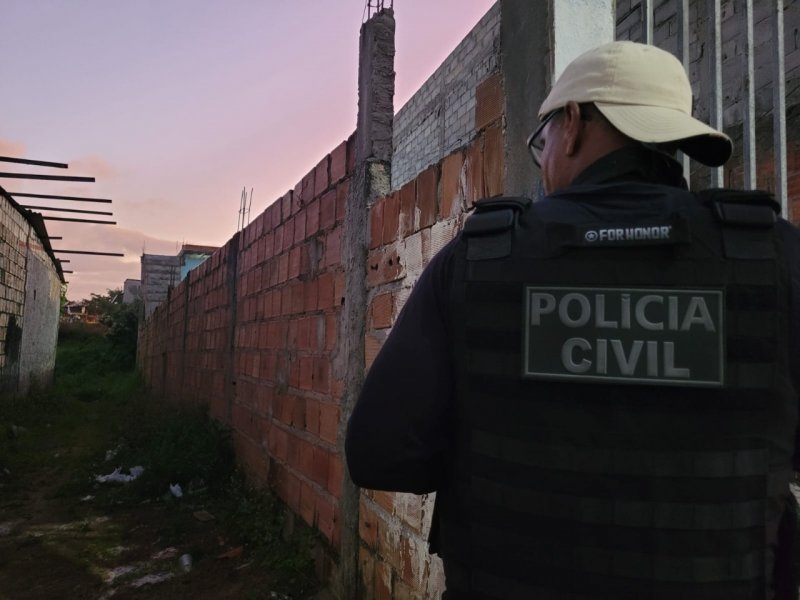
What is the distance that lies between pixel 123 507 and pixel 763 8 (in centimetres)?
481

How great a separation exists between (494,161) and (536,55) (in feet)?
0.94

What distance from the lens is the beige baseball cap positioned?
944 mm

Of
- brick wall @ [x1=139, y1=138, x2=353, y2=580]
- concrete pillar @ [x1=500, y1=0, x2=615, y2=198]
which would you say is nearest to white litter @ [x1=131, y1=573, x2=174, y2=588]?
brick wall @ [x1=139, y1=138, x2=353, y2=580]

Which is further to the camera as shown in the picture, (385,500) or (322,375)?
(322,375)

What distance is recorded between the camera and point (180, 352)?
7195mm

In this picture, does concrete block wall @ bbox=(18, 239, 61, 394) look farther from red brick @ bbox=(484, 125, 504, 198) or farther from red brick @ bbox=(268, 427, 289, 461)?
red brick @ bbox=(484, 125, 504, 198)

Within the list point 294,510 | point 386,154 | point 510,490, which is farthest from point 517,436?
point 294,510

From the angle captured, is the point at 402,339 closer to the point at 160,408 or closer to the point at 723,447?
the point at 723,447

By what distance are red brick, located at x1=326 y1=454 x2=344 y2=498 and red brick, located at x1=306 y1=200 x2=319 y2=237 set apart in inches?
45.0

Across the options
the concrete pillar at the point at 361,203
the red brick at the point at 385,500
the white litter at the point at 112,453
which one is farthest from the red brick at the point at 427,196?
the white litter at the point at 112,453

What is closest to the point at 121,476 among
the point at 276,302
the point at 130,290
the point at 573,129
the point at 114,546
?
the point at 114,546

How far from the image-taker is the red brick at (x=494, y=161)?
1.59 meters

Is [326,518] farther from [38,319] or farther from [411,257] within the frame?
[38,319]

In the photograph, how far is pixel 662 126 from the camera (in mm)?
936
